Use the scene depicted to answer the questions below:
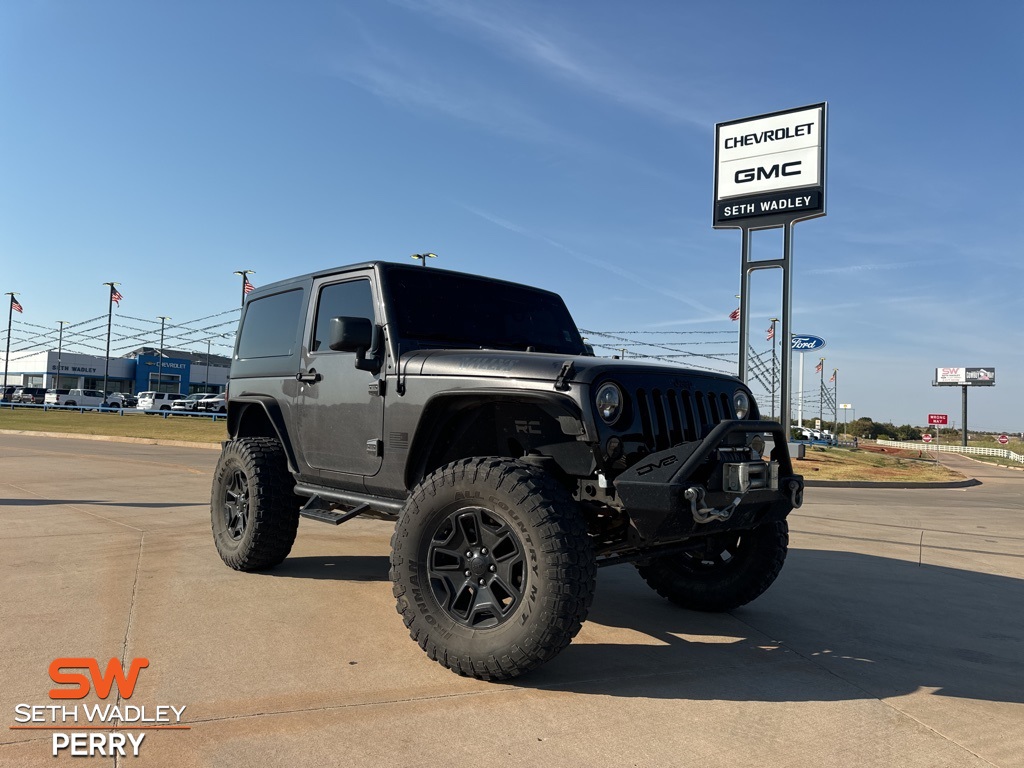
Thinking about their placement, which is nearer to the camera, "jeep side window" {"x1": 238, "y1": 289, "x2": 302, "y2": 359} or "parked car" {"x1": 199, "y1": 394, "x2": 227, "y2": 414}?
"jeep side window" {"x1": 238, "y1": 289, "x2": 302, "y2": 359}

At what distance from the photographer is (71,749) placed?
8.75ft

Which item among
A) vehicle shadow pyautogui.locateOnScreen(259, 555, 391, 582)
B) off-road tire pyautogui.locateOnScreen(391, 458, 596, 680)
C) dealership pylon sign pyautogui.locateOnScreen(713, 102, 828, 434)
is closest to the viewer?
off-road tire pyautogui.locateOnScreen(391, 458, 596, 680)

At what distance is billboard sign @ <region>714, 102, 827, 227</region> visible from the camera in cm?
1814

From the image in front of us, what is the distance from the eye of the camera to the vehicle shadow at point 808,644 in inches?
138

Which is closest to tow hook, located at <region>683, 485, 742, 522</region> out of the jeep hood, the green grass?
the jeep hood

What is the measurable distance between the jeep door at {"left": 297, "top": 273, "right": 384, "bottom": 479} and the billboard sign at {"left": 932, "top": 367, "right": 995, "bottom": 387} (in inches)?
4254

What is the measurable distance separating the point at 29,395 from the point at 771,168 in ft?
203

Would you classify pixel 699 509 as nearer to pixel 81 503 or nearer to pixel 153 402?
pixel 81 503

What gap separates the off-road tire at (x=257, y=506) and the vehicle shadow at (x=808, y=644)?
2.25m

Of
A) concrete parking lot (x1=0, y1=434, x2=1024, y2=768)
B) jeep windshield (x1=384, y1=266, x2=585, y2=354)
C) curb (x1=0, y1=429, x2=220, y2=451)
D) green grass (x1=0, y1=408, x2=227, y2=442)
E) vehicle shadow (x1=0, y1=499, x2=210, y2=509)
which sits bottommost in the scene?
curb (x1=0, y1=429, x2=220, y2=451)

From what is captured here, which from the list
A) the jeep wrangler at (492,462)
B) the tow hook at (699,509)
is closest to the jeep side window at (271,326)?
the jeep wrangler at (492,462)

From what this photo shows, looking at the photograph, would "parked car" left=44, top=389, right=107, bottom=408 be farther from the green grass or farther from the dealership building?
the dealership building

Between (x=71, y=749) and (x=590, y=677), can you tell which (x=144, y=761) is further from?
(x=590, y=677)

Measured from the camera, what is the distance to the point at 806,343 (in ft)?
136
